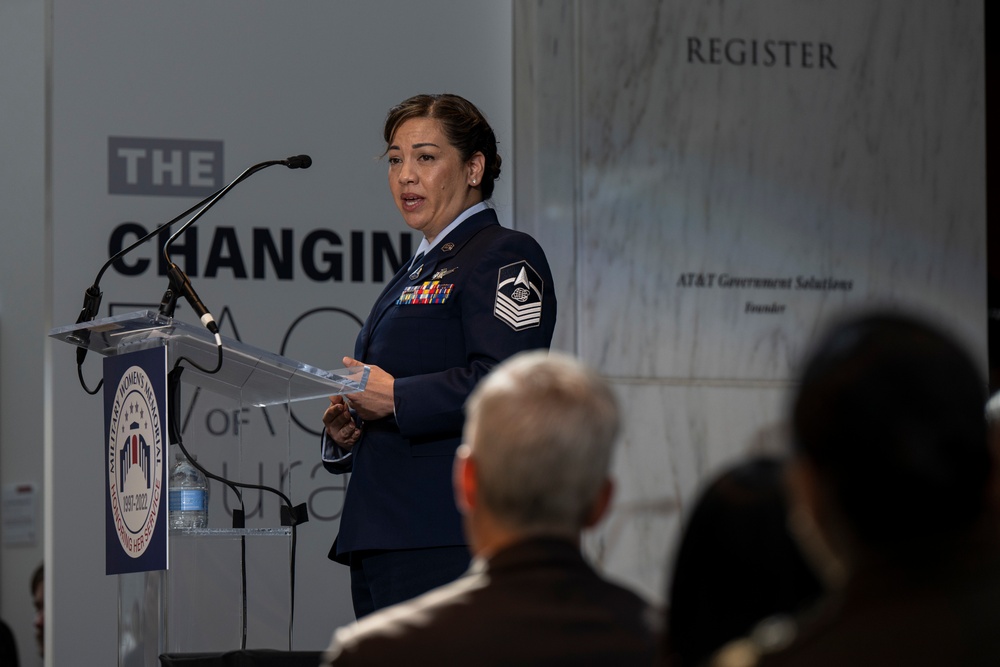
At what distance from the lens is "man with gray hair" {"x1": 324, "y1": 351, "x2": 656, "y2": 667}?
1184 millimetres

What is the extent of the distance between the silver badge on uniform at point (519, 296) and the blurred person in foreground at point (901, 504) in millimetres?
1748

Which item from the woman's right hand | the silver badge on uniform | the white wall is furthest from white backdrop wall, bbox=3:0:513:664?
the white wall

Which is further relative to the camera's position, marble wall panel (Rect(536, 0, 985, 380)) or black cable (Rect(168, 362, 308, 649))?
marble wall panel (Rect(536, 0, 985, 380))

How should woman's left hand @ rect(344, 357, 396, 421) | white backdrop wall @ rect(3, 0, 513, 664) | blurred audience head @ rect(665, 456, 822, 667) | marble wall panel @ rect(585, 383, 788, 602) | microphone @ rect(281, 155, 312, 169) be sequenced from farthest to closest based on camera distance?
marble wall panel @ rect(585, 383, 788, 602), white backdrop wall @ rect(3, 0, 513, 664), microphone @ rect(281, 155, 312, 169), woman's left hand @ rect(344, 357, 396, 421), blurred audience head @ rect(665, 456, 822, 667)

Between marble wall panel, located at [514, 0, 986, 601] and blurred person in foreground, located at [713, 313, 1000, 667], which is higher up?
marble wall panel, located at [514, 0, 986, 601]

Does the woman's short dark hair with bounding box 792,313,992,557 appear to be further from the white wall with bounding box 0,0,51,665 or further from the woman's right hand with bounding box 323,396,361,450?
the white wall with bounding box 0,0,51,665

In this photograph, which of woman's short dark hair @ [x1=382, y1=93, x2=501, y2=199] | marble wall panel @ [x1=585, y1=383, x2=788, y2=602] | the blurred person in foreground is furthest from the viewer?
marble wall panel @ [x1=585, y1=383, x2=788, y2=602]

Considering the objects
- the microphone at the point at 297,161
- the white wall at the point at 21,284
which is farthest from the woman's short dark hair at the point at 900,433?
the white wall at the point at 21,284

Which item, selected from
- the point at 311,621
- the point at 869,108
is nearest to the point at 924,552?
the point at 311,621

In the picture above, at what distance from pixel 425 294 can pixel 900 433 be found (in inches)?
75.4

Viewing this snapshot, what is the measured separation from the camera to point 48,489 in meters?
4.41

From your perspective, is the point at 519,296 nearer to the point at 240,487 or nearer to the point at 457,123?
the point at 457,123

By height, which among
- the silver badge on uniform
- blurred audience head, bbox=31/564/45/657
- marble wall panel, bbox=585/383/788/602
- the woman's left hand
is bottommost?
blurred audience head, bbox=31/564/45/657

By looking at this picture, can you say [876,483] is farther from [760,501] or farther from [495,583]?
[495,583]
